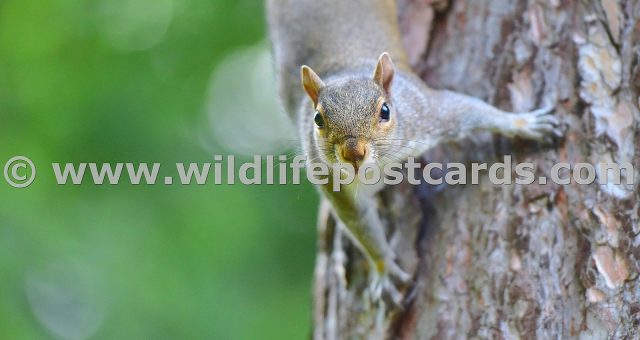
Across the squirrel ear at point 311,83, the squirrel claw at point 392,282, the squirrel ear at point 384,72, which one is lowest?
the squirrel claw at point 392,282

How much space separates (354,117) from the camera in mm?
3025

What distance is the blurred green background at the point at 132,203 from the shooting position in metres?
4.43

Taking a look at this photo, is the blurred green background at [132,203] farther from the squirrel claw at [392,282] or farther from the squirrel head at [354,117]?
the squirrel head at [354,117]

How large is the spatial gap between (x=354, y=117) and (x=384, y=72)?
322 mm

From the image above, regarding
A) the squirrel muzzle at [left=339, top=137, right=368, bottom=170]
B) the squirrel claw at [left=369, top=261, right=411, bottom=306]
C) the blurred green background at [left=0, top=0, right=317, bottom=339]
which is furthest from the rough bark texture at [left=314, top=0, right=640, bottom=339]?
the blurred green background at [left=0, top=0, right=317, bottom=339]

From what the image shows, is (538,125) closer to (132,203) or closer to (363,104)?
(363,104)

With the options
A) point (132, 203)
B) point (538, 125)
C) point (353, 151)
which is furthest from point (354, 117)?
point (132, 203)

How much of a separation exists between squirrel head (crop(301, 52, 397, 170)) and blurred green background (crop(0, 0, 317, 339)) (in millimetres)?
1319

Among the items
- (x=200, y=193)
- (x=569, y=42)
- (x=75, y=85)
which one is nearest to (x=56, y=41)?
(x=75, y=85)

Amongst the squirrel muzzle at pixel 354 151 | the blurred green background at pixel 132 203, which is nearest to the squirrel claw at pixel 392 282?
the squirrel muzzle at pixel 354 151

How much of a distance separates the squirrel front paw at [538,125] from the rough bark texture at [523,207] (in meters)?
0.04

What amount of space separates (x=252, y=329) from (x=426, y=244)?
1.83 m

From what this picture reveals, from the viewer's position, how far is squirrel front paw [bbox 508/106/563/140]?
121 inches

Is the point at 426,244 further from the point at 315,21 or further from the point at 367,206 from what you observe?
the point at 315,21
